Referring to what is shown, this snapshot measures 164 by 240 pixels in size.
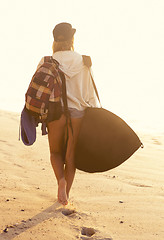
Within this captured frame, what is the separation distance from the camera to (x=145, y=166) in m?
5.34

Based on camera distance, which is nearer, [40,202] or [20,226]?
[20,226]

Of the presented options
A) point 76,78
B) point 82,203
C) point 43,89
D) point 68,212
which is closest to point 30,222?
point 68,212

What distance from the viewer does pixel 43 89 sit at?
309cm

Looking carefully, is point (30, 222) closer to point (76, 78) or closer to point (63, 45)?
point (76, 78)

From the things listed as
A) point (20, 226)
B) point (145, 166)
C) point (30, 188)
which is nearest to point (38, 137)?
point (145, 166)

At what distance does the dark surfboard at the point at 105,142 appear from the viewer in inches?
133

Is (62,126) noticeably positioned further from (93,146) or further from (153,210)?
(153,210)

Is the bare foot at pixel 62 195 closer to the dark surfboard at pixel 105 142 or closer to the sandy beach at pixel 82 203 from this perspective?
the sandy beach at pixel 82 203

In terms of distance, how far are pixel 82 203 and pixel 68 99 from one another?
3.16 feet

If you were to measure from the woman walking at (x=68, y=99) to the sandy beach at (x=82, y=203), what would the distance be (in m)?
0.31

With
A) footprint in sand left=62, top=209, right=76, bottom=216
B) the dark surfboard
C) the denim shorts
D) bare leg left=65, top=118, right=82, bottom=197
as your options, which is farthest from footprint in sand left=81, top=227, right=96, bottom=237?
the denim shorts

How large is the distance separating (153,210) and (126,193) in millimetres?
551

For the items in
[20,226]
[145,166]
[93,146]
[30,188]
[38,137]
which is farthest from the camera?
[38,137]

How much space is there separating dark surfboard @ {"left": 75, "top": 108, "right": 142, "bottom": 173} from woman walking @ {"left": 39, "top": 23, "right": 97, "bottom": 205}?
0.28 ft
